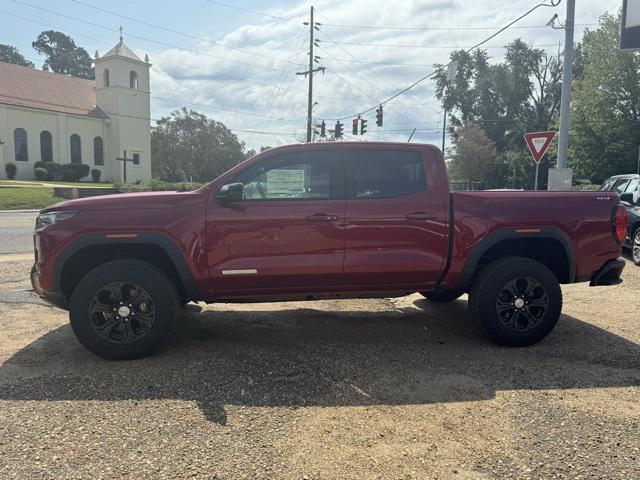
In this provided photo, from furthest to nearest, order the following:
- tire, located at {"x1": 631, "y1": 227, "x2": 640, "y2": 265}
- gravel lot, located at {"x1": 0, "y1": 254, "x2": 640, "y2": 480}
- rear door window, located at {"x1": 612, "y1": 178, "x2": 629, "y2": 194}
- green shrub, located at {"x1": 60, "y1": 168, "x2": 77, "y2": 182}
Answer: green shrub, located at {"x1": 60, "y1": 168, "x2": 77, "y2": 182}
rear door window, located at {"x1": 612, "y1": 178, "x2": 629, "y2": 194}
tire, located at {"x1": 631, "y1": 227, "x2": 640, "y2": 265}
gravel lot, located at {"x1": 0, "y1": 254, "x2": 640, "y2": 480}

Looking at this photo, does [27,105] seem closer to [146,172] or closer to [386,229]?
[146,172]

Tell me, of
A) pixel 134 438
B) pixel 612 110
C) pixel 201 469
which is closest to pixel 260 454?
pixel 201 469

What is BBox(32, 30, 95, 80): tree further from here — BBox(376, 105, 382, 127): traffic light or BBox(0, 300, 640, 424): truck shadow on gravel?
BBox(0, 300, 640, 424): truck shadow on gravel

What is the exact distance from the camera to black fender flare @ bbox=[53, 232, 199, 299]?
13.8ft

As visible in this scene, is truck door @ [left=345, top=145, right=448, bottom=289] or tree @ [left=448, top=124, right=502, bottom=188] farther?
tree @ [left=448, top=124, right=502, bottom=188]

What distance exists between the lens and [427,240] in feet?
15.0

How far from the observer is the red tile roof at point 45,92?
48.3 meters

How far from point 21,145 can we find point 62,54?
178 ft

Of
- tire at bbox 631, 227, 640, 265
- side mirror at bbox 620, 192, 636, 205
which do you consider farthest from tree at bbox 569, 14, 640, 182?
tire at bbox 631, 227, 640, 265

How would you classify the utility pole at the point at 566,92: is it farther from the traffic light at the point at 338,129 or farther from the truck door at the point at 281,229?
the traffic light at the point at 338,129

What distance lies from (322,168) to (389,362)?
6.00ft

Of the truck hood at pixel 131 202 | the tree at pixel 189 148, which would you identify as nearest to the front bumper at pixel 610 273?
the truck hood at pixel 131 202

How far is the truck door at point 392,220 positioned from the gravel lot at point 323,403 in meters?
0.74

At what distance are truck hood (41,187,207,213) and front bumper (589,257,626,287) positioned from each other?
385cm
